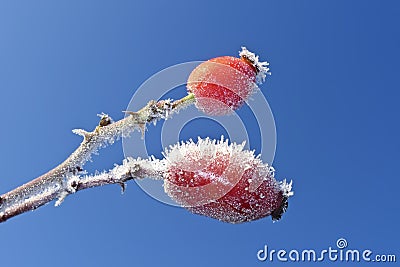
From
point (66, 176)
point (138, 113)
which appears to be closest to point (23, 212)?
point (66, 176)

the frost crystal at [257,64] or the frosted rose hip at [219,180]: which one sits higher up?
the frost crystal at [257,64]

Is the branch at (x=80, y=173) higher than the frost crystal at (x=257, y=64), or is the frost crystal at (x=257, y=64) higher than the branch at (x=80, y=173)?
the frost crystal at (x=257, y=64)

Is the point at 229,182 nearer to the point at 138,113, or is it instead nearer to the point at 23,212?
the point at 138,113

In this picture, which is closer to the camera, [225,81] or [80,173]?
[225,81]

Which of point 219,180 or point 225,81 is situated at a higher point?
point 225,81

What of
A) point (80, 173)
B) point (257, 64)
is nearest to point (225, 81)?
point (257, 64)

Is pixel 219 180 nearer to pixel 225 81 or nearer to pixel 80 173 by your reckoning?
pixel 225 81
